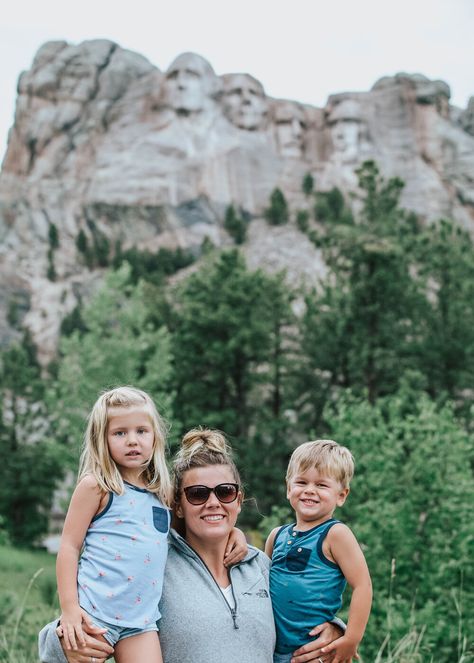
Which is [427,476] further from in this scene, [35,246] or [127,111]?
[127,111]

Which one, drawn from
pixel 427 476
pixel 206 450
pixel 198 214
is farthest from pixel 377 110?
pixel 206 450

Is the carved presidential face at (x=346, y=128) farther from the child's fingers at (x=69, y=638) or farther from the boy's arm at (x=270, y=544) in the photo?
the child's fingers at (x=69, y=638)

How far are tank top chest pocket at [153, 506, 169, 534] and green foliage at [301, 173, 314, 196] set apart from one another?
7099 cm

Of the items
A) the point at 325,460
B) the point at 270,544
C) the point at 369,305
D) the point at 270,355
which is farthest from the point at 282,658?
the point at 270,355

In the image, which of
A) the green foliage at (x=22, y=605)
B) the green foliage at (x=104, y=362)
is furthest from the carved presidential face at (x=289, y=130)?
the green foliage at (x=22, y=605)

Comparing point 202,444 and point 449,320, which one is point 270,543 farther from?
point 449,320

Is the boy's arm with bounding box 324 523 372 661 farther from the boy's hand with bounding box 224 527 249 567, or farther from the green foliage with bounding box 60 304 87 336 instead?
the green foliage with bounding box 60 304 87 336

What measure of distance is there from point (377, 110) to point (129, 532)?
280ft

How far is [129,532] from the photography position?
9.21 feet

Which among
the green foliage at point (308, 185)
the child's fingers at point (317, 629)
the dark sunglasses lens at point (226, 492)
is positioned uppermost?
the green foliage at point (308, 185)

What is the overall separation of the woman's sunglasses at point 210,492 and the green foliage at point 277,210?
65873mm

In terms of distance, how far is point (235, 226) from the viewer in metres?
66.9

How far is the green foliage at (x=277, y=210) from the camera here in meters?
67.8

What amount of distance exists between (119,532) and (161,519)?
0.61 ft
